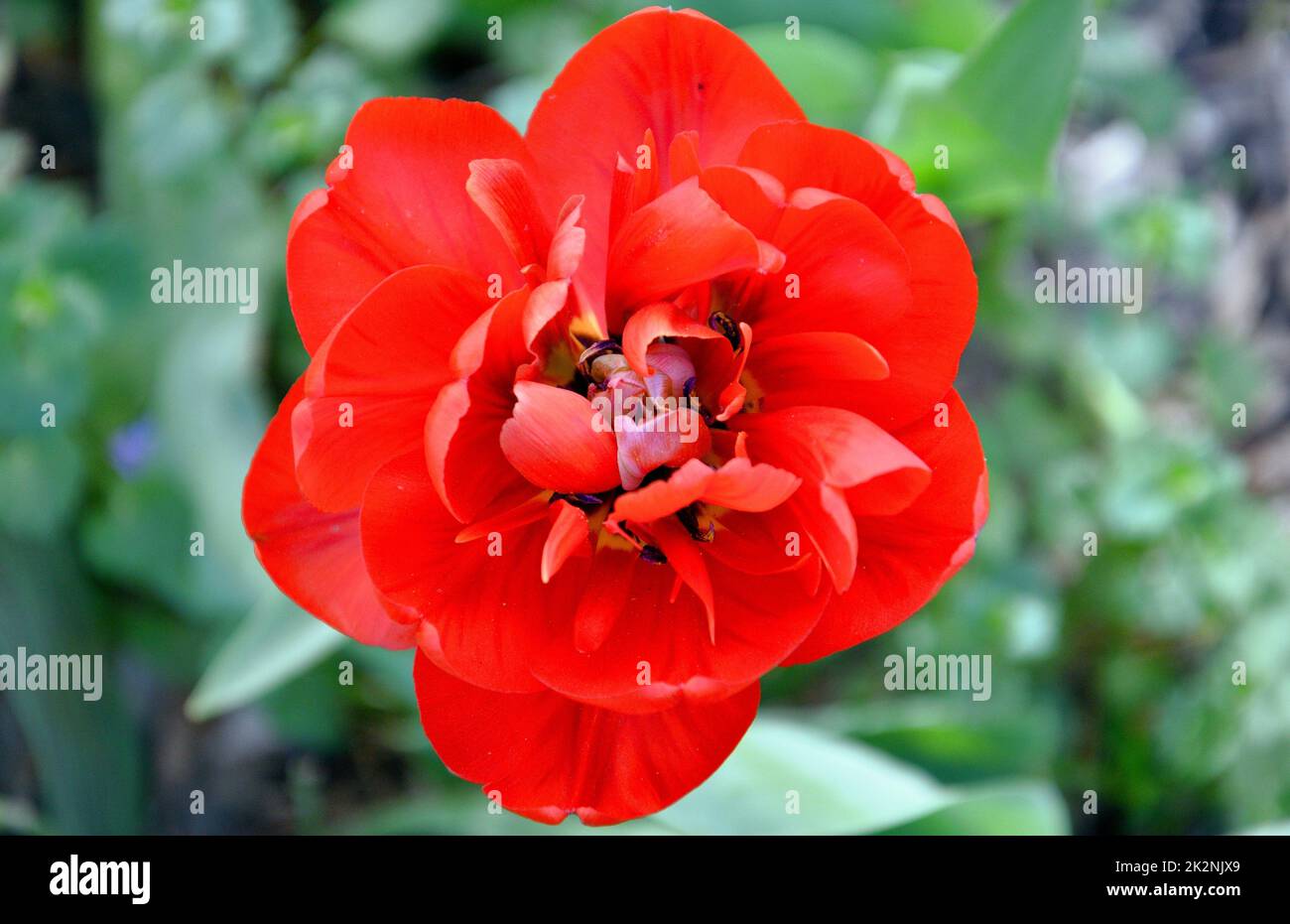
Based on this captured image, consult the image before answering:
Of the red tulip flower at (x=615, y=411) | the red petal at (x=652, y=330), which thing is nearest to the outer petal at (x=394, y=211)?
the red tulip flower at (x=615, y=411)

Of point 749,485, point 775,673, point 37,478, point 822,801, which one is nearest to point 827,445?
point 749,485

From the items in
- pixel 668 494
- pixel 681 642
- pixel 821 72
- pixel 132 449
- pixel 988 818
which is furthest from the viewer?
pixel 132 449

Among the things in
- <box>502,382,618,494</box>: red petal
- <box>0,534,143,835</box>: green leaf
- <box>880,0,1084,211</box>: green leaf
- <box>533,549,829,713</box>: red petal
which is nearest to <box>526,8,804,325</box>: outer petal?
<box>502,382,618,494</box>: red petal

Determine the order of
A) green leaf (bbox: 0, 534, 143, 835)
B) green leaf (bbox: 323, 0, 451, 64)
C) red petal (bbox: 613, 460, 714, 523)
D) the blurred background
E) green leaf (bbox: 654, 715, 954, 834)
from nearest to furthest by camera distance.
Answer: red petal (bbox: 613, 460, 714, 523) < green leaf (bbox: 654, 715, 954, 834) < the blurred background < green leaf (bbox: 0, 534, 143, 835) < green leaf (bbox: 323, 0, 451, 64)

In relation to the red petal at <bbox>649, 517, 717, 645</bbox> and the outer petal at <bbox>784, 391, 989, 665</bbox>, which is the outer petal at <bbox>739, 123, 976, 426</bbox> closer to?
the outer petal at <bbox>784, 391, 989, 665</bbox>

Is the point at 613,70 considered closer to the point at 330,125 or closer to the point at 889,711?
the point at 330,125

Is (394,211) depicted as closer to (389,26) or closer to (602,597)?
(602,597)

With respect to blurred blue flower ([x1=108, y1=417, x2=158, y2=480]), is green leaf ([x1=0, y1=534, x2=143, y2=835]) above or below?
below
